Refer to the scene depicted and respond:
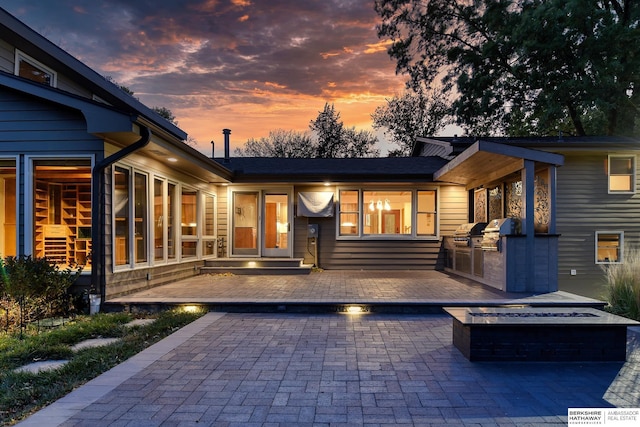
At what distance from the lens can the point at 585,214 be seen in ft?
31.5

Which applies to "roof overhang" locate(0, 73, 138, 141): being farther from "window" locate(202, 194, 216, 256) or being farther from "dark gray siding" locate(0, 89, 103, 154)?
"window" locate(202, 194, 216, 256)

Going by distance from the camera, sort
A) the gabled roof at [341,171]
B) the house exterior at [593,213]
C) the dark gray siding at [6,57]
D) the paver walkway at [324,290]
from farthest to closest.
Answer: the gabled roof at [341,171]
the house exterior at [593,213]
the dark gray siding at [6,57]
the paver walkway at [324,290]

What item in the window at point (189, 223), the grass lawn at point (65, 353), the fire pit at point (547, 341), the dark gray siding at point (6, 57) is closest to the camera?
the grass lawn at point (65, 353)

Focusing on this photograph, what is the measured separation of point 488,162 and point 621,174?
4.73m

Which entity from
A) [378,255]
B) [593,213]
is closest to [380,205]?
[378,255]

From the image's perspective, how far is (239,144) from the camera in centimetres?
3139

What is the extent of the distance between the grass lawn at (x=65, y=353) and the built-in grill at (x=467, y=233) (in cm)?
602

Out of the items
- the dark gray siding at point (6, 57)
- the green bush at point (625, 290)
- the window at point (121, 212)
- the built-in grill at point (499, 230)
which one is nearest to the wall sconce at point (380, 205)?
the built-in grill at point (499, 230)

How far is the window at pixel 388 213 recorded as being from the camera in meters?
10.6

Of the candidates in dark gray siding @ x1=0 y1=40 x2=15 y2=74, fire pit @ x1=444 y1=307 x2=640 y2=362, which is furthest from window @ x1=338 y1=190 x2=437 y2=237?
dark gray siding @ x1=0 y1=40 x2=15 y2=74

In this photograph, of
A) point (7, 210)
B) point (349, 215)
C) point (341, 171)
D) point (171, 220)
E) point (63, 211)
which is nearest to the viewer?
point (7, 210)

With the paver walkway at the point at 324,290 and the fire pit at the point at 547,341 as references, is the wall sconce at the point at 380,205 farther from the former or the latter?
the fire pit at the point at 547,341

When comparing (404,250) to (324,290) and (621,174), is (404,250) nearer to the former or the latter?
(324,290)

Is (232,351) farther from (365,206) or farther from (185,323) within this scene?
(365,206)
